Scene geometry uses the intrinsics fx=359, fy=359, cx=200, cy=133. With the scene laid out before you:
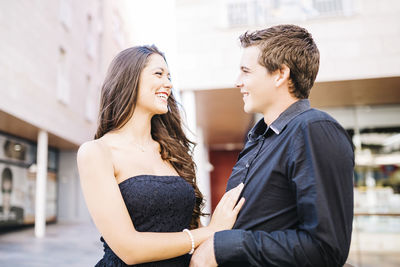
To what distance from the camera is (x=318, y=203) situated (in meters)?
1.20

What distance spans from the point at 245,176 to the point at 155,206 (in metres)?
0.62

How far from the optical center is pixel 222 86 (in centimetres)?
719

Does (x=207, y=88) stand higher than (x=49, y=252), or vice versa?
(x=207, y=88)

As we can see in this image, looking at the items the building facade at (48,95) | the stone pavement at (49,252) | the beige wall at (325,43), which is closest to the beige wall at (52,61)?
the building facade at (48,95)

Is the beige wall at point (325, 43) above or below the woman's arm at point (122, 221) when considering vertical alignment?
above

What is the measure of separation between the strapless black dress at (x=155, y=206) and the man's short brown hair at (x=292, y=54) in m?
0.90

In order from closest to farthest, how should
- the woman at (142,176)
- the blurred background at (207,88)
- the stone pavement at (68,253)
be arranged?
the woman at (142,176), the stone pavement at (68,253), the blurred background at (207,88)

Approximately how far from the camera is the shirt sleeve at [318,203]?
121 centimetres

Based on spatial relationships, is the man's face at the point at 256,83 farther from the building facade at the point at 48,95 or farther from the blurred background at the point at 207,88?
the building facade at the point at 48,95

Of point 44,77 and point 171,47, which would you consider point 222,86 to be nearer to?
point 171,47

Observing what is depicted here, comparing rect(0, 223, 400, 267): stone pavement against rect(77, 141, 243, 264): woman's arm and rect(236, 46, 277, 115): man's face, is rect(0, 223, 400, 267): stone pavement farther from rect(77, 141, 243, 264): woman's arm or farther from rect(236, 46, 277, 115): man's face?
rect(236, 46, 277, 115): man's face

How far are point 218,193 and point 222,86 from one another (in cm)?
1321

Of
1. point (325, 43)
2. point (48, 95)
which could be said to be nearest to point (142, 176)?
point (325, 43)

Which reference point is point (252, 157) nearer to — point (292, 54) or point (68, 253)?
point (292, 54)
